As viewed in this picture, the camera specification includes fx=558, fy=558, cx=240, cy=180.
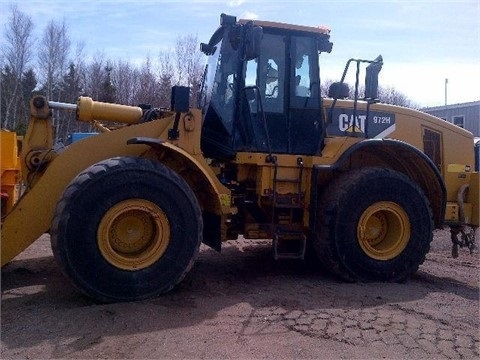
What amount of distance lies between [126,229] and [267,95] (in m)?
2.34

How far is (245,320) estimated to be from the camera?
4.84 meters

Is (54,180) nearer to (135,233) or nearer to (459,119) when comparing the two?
(135,233)

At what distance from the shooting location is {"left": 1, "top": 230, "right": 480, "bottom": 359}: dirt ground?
13.9 feet

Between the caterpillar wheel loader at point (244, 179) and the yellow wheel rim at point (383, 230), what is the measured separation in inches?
0.6

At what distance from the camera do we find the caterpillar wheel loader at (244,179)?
5211 mm

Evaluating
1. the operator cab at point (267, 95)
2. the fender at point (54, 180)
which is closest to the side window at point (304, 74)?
the operator cab at point (267, 95)

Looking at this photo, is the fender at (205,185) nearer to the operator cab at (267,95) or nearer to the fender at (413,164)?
the operator cab at (267,95)

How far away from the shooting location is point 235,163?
6.38 meters

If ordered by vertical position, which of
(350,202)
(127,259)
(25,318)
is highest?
(350,202)

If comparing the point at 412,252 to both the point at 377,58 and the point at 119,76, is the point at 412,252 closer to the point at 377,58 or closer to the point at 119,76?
the point at 377,58

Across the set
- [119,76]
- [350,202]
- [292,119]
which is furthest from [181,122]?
[119,76]

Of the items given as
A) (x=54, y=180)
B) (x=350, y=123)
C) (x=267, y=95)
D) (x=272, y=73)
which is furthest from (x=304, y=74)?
(x=54, y=180)

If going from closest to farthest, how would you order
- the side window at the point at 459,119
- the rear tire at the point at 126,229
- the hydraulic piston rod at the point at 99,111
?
the rear tire at the point at 126,229 → the hydraulic piston rod at the point at 99,111 → the side window at the point at 459,119

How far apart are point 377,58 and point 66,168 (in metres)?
3.68
